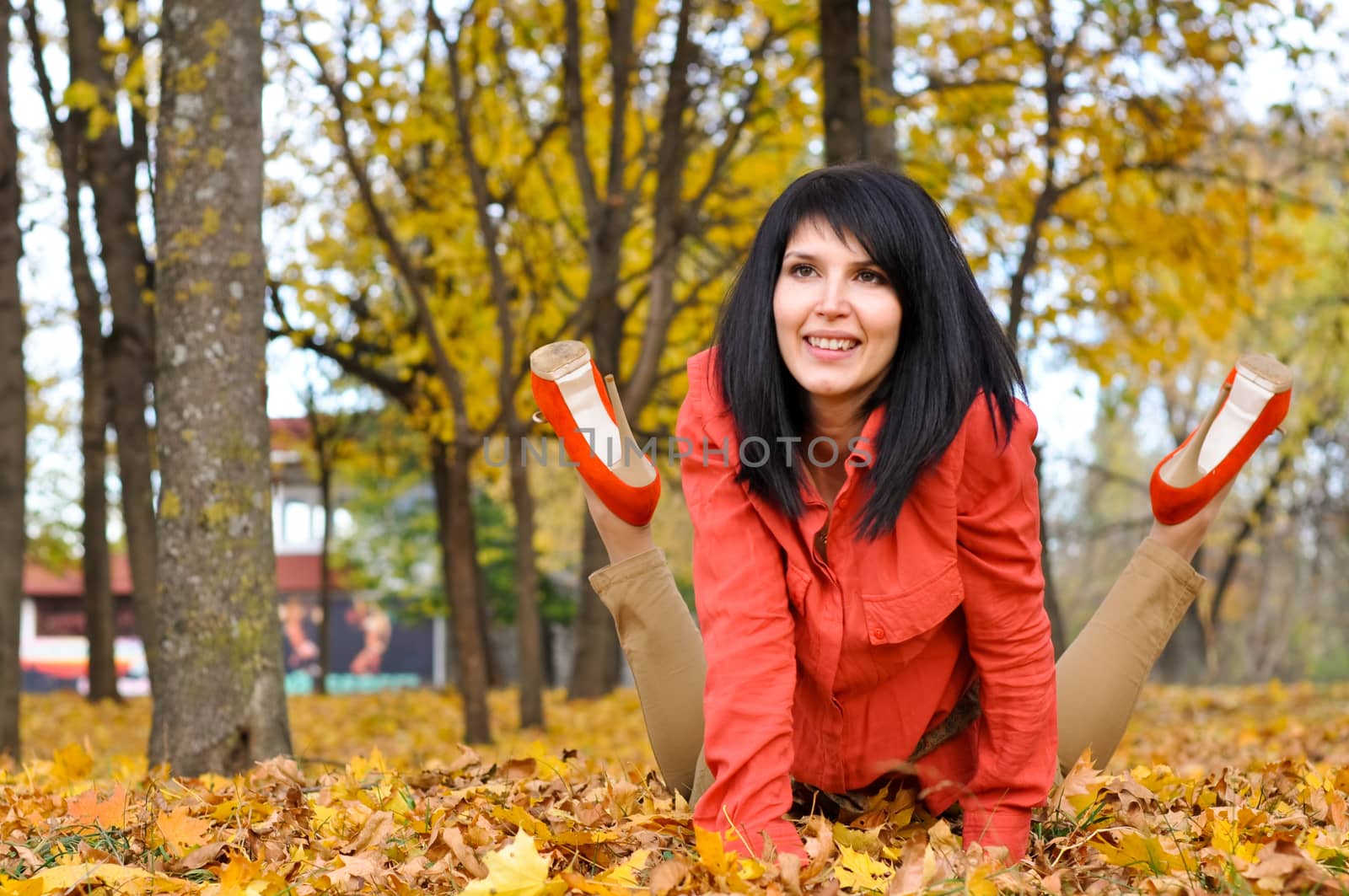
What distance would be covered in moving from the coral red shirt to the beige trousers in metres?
0.33

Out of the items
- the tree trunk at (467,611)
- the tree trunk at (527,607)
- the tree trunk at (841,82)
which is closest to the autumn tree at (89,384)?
the tree trunk at (467,611)

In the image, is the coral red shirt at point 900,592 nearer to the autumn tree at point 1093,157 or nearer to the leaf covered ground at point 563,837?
the leaf covered ground at point 563,837

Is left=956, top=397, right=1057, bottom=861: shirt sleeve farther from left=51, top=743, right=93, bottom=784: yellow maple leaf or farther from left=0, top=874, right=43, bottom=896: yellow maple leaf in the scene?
left=51, top=743, right=93, bottom=784: yellow maple leaf

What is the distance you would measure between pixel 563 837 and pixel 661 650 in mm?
553

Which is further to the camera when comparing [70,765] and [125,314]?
[125,314]

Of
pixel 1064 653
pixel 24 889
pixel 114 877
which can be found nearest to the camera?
pixel 24 889

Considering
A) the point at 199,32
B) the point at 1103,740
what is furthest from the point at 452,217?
the point at 1103,740

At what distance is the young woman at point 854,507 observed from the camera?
2.38 meters

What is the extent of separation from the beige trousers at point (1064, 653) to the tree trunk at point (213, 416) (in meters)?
1.84

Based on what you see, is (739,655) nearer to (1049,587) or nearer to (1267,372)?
(1267,372)

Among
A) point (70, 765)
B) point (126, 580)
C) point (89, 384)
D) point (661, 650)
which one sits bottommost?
point (126, 580)

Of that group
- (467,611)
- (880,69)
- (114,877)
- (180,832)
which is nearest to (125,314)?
(467,611)

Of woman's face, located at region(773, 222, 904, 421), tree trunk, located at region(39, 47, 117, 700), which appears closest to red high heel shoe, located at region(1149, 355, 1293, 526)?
woman's face, located at region(773, 222, 904, 421)

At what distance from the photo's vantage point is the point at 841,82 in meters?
6.73
